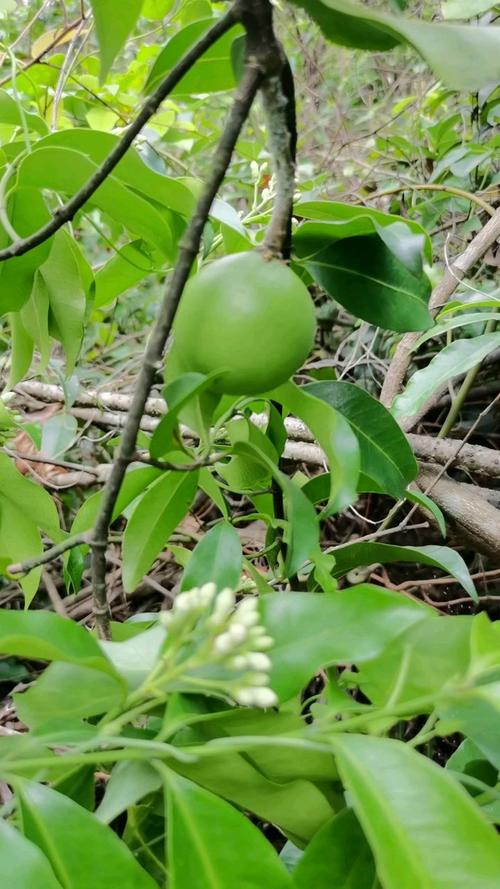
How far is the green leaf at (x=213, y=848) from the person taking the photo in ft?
0.98

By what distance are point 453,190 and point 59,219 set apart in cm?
80

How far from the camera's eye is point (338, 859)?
35 cm

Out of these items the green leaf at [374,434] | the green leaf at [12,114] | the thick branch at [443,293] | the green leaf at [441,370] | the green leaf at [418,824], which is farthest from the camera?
the thick branch at [443,293]

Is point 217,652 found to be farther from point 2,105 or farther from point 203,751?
point 2,105

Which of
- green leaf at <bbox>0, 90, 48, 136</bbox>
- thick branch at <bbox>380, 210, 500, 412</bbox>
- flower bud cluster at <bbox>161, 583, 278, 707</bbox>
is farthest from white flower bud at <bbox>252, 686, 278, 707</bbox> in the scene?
thick branch at <bbox>380, 210, 500, 412</bbox>

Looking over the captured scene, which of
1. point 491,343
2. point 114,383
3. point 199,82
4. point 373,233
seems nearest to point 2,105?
point 199,82

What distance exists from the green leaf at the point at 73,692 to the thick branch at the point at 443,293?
0.65 meters

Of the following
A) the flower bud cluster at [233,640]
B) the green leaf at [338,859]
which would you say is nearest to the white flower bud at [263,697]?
the flower bud cluster at [233,640]

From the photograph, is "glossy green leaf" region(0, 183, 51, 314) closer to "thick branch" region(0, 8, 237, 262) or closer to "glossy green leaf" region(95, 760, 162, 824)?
"thick branch" region(0, 8, 237, 262)

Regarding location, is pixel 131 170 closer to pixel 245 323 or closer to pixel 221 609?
pixel 245 323

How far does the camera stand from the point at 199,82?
0.52 metres

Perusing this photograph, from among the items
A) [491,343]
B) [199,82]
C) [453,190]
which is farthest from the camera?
[453,190]

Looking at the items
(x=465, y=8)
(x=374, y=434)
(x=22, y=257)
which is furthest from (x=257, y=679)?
(x=465, y=8)

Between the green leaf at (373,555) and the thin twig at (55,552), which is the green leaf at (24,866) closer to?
the thin twig at (55,552)
